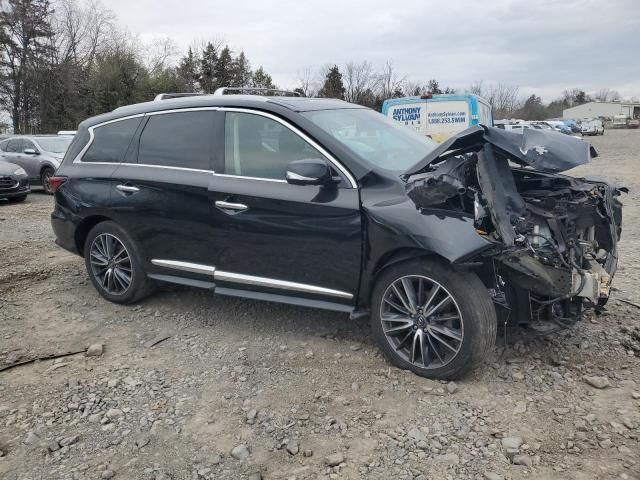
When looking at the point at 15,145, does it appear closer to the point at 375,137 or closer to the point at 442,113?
the point at 442,113

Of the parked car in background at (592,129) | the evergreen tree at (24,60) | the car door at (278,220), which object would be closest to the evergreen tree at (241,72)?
the evergreen tree at (24,60)

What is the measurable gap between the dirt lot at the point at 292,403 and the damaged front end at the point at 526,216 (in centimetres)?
54

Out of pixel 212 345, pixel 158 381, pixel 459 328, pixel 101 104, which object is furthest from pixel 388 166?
pixel 101 104

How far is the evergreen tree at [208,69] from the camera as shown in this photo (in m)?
50.0

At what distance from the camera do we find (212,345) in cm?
Result: 417

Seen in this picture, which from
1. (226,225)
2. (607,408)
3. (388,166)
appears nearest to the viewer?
(607,408)

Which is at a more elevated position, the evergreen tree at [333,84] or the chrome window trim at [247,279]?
the evergreen tree at [333,84]

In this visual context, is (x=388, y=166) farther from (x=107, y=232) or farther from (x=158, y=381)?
(x=107, y=232)

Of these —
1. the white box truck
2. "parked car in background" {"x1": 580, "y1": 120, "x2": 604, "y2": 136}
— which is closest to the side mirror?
the white box truck

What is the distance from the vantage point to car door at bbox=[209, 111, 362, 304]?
12.1 ft

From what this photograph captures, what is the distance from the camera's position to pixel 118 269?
4.96 metres

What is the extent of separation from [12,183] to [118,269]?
912cm

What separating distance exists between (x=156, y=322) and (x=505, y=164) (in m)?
3.05

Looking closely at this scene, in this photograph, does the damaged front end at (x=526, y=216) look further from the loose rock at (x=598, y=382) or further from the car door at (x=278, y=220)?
the car door at (x=278, y=220)
